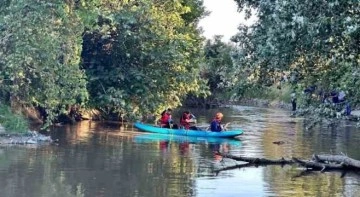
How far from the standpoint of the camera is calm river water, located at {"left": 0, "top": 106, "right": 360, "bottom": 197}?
16.4 meters

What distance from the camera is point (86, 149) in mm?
23734

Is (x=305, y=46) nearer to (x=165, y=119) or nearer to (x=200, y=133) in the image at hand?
(x=200, y=133)

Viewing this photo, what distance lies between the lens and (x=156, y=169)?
19.5 meters

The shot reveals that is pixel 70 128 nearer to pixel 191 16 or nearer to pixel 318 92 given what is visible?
pixel 191 16

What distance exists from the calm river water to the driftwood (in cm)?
28

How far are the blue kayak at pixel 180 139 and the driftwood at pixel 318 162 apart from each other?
628 centimetres

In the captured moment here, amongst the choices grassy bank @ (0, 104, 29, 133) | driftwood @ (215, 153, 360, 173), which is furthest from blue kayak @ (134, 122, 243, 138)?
driftwood @ (215, 153, 360, 173)

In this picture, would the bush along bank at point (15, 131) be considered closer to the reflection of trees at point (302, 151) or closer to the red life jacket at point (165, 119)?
the red life jacket at point (165, 119)

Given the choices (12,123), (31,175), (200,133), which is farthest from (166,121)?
(31,175)

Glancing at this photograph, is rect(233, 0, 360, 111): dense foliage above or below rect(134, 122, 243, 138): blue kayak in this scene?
above

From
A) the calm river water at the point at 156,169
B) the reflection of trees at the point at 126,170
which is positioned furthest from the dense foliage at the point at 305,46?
the reflection of trees at the point at 126,170

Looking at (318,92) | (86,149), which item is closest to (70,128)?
(86,149)

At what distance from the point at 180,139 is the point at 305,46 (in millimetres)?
16659

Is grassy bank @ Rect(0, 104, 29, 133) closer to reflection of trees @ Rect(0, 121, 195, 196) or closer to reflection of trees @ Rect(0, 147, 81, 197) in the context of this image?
reflection of trees @ Rect(0, 121, 195, 196)
